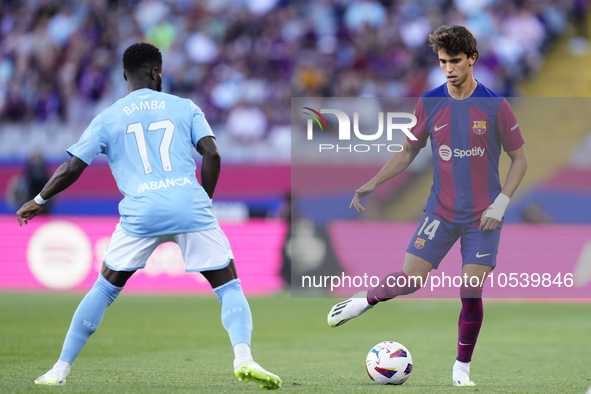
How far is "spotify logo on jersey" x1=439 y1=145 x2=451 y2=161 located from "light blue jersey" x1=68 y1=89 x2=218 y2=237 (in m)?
1.85

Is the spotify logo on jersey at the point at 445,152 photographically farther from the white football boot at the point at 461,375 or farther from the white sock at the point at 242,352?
the white sock at the point at 242,352

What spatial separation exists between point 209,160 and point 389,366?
206cm

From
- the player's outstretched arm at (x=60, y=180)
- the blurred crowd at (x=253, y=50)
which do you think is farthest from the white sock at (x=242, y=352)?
the blurred crowd at (x=253, y=50)

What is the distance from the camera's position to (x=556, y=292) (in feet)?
23.1

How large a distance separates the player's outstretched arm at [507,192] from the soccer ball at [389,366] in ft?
3.68

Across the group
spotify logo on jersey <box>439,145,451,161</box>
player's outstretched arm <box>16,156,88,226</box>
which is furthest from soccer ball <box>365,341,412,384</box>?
player's outstretched arm <box>16,156,88,226</box>

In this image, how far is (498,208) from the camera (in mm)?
5848

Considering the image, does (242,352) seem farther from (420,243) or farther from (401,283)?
(420,243)

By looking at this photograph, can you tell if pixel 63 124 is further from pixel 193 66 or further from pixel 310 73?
pixel 310 73

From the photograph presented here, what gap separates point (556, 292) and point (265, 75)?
11549 millimetres

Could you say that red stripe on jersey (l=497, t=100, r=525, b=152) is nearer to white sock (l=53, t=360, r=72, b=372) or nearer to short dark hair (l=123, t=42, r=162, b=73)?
short dark hair (l=123, t=42, r=162, b=73)

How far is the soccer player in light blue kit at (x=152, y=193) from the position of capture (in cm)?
518

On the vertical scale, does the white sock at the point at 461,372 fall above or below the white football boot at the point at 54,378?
below

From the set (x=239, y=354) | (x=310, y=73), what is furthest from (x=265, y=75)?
(x=239, y=354)
